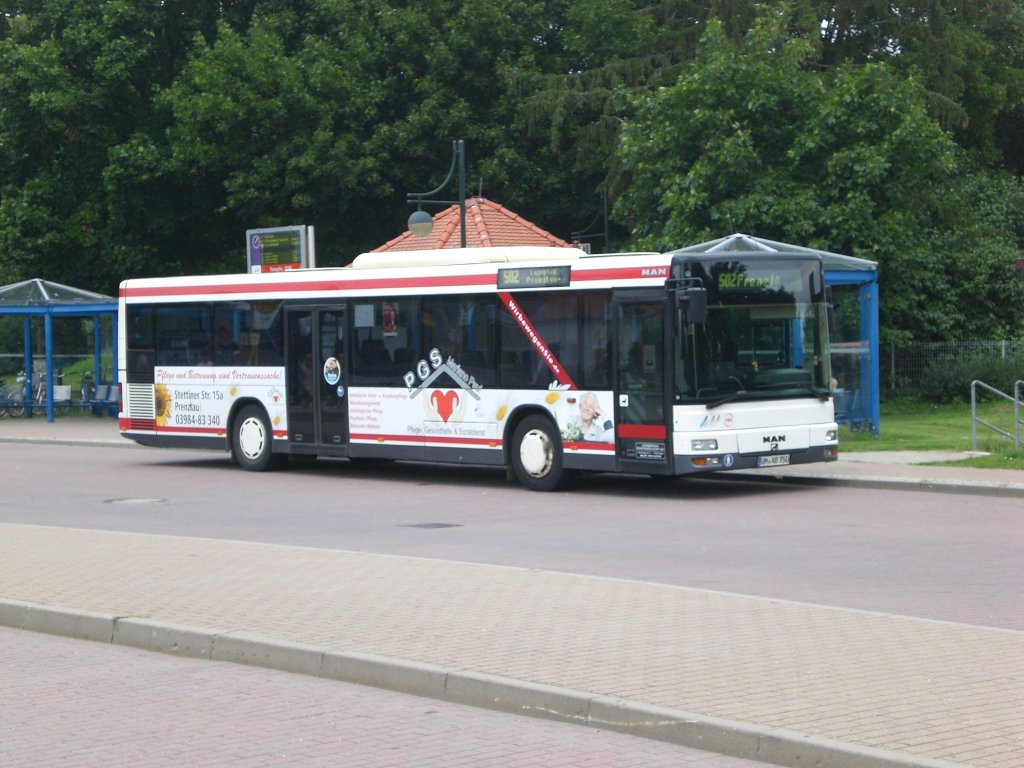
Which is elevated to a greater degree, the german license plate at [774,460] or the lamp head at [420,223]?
the lamp head at [420,223]

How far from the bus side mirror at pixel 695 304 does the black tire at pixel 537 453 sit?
8.57ft

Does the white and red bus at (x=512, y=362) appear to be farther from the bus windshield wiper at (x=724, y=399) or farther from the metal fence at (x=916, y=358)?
the metal fence at (x=916, y=358)

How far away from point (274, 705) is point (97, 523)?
355 inches

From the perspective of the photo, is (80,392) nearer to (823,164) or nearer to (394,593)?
(823,164)

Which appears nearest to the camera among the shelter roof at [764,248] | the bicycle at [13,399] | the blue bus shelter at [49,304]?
the shelter roof at [764,248]

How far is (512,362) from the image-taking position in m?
19.2

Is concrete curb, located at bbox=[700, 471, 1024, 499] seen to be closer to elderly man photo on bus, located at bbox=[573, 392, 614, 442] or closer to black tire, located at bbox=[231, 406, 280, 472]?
elderly man photo on bus, located at bbox=[573, 392, 614, 442]

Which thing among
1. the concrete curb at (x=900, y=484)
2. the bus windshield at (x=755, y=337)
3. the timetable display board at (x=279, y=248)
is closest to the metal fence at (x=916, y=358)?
the timetable display board at (x=279, y=248)

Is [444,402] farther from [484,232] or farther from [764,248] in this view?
[484,232]

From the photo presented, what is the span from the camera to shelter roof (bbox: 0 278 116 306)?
3594 centimetres

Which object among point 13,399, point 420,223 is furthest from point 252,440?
Answer: point 13,399

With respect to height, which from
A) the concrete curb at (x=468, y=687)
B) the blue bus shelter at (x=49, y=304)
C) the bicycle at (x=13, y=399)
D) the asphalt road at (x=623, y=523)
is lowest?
the asphalt road at (x=623, y=523)

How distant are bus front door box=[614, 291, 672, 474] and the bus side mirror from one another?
41cm

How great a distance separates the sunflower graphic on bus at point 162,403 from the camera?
78.4 ft
